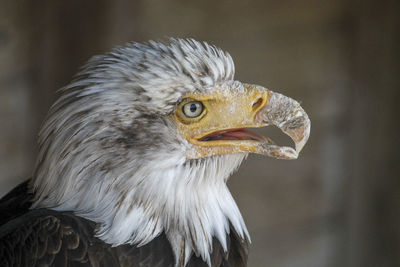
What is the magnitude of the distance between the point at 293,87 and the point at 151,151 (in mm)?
3560

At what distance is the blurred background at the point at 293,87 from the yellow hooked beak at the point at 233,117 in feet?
9.96

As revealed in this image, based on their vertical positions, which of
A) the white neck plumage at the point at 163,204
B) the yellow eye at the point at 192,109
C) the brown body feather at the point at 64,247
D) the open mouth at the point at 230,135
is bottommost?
the brown body feather at the point at 64,247

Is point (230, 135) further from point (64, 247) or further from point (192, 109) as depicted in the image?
point (64, 247)

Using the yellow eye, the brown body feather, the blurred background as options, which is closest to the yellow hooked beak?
the yellow eye

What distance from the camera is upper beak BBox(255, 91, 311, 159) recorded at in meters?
2.63

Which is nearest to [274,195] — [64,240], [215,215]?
[215,215]

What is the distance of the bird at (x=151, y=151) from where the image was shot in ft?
8.65

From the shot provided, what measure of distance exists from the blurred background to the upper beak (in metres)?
3.14

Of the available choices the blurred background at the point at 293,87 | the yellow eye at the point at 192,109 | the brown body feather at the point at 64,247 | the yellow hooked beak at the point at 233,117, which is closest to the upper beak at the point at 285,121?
the yellow hooked beak at the point at 233,117

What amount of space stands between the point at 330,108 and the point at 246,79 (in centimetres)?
80

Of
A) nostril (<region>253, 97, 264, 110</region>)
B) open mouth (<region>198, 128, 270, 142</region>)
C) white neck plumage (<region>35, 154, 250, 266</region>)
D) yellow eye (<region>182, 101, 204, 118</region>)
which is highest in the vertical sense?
nostril (<region>253, 97, 264, 110</region>)

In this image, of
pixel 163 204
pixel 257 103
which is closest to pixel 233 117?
pixel 257 103

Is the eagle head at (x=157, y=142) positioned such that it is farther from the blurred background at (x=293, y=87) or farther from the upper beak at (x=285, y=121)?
the blurred background at (x=293, y=87)

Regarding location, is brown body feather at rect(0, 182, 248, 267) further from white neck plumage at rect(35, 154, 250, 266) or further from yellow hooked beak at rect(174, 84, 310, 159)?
yellow hooked beak at rect(174, 84, 310, 159)
